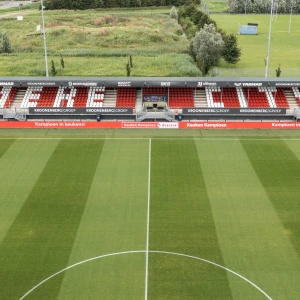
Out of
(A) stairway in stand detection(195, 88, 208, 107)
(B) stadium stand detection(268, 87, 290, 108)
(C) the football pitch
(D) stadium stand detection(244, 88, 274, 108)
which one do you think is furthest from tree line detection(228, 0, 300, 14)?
(C) the football pitch

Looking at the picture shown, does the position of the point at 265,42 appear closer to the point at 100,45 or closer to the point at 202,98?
the point at 100,45

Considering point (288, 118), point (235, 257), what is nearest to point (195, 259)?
point (235, 257)

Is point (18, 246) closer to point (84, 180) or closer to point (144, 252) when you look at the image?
point (144, 252)

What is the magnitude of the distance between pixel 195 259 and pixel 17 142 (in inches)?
967

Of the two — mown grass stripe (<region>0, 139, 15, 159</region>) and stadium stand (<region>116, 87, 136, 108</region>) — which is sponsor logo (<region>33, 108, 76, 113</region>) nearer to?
stadium stand (<region>116, 87, 136, 108</region>)

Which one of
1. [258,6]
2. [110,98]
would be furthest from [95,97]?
[258,6]

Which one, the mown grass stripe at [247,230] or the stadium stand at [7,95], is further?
the stadium stand at [7,95]

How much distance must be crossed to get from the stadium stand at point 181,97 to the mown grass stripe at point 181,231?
12.1 metres

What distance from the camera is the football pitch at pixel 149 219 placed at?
79.8ft

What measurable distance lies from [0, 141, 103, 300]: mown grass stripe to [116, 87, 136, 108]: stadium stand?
42.0 feet

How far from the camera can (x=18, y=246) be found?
27.5 metres

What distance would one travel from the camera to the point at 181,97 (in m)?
54.1

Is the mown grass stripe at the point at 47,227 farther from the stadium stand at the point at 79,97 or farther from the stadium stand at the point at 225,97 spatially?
the stadium stand at the point at 225,97

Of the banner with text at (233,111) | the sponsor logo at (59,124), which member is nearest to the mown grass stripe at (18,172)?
the sponsor logo at (59,124)
